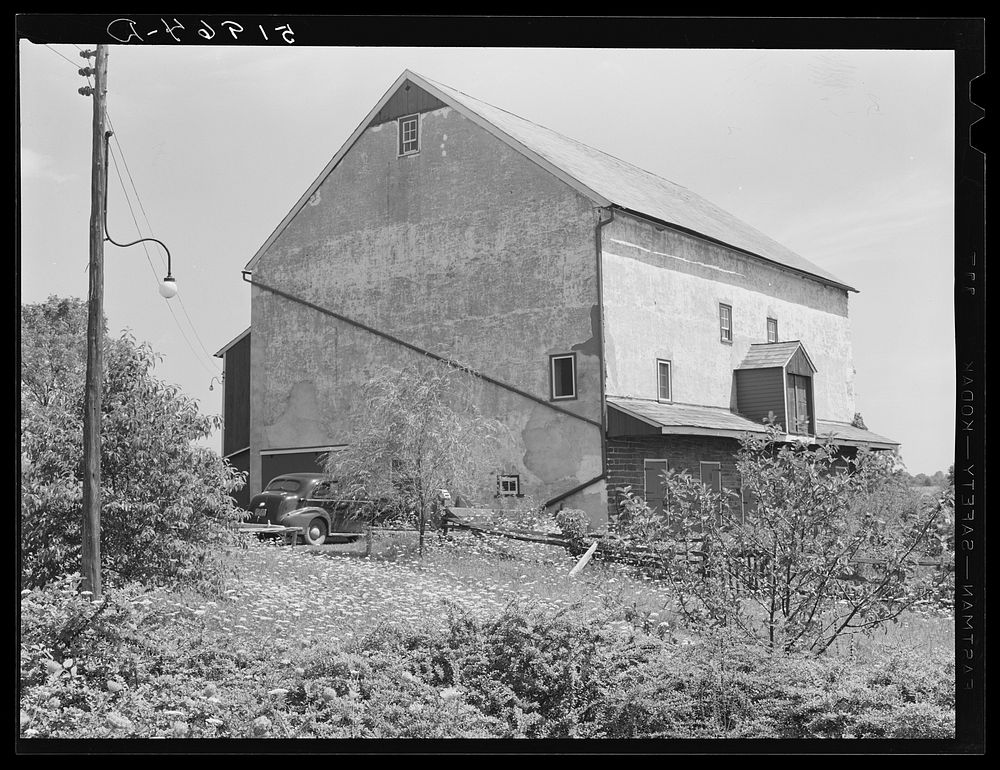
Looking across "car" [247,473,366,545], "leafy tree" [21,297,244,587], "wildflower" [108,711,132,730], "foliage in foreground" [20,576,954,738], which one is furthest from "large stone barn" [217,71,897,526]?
"wildflower" [108,711,132,730]

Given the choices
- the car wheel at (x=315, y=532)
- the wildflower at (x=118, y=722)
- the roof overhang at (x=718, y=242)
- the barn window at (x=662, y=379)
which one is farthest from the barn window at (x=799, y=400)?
the wildflower at (x=118, y=722)

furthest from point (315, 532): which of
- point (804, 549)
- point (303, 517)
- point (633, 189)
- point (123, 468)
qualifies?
point (804, 549)

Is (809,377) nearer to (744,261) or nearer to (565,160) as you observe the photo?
(744,261)

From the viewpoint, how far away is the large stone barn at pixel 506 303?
42.2 ft

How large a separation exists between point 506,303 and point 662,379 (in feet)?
8.28

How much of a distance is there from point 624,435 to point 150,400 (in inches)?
260

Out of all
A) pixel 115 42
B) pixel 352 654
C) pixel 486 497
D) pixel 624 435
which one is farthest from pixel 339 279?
pixel 352 654

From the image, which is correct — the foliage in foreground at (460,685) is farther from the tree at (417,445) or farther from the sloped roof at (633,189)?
the sloped roof at (633,189)

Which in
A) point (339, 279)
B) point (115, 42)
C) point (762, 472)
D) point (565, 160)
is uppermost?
point (565, 160)

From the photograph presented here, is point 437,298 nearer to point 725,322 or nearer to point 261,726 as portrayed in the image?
point 725,322

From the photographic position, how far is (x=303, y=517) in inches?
584

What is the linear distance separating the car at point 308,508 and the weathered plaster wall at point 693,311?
437cm

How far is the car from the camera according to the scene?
46.1 ft
